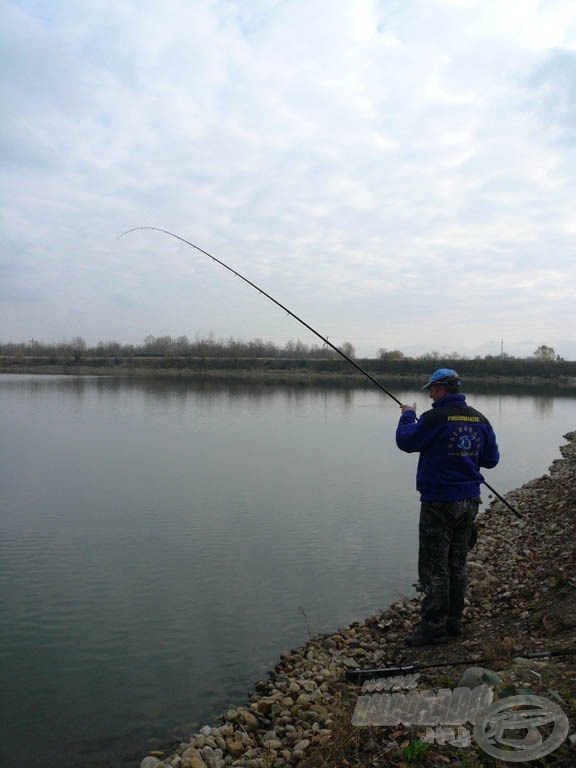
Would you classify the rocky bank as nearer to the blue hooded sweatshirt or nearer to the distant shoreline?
the blue hooded sweatshirt

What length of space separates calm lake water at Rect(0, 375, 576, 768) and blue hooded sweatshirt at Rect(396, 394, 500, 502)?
119 inches

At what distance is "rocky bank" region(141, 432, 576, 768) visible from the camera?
4148 millimetres

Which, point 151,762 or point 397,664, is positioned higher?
point 397,664

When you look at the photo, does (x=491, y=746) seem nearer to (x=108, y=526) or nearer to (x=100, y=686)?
(x=100, y=686)

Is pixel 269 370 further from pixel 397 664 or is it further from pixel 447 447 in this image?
pixel 447 447

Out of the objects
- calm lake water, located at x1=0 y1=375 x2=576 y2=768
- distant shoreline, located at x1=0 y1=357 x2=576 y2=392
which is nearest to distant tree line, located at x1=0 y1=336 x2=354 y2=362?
distant shoreline, located at x1=0 y1=357 x2=576 y2=392

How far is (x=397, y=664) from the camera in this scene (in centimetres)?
605

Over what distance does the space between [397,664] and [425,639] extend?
0.42 metres

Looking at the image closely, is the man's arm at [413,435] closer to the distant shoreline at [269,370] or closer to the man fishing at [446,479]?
the man fishing at [446,479]

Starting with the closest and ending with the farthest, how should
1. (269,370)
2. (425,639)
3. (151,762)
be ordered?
(151,762) → (425,639) → (269,370)

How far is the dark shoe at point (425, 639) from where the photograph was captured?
6.20 meters

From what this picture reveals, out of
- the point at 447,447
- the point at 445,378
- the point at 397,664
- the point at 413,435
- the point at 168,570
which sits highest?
the point at 445,378

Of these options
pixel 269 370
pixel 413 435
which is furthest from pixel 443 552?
pixel 269 370

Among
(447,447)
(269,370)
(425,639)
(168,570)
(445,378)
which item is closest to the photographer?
(447,447)
